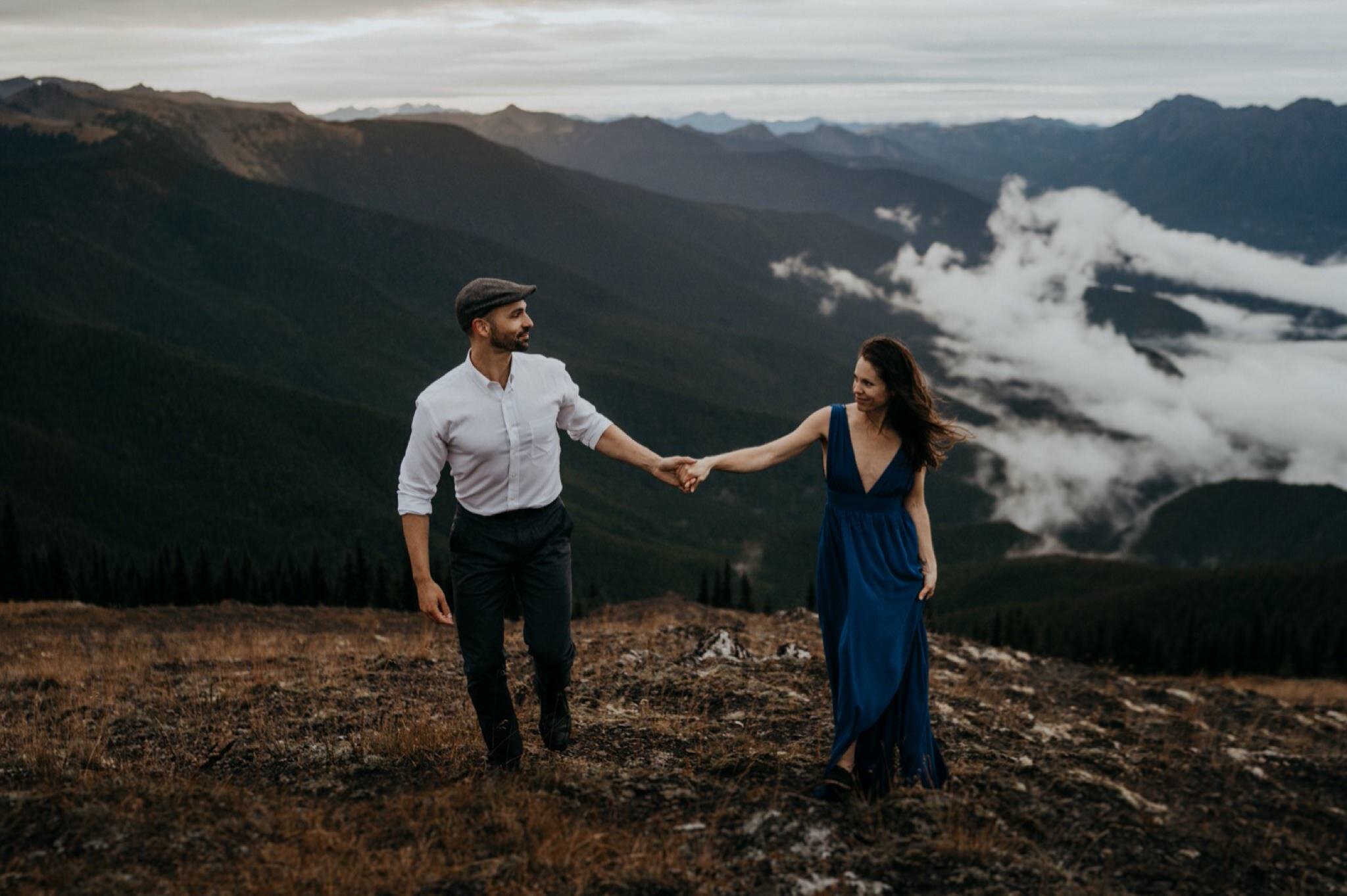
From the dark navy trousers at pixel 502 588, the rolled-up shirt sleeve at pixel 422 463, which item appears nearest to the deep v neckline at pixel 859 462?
the dark navy trousers at pixel 502 588

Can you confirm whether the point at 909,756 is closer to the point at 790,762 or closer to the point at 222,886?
the point at 790,762

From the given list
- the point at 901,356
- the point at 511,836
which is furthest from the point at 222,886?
the point at 901,356

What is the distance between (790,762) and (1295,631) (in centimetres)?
11658

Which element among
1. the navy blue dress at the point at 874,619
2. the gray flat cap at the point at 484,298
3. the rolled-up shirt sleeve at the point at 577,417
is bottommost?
the navy blue dress at the point at 874,619

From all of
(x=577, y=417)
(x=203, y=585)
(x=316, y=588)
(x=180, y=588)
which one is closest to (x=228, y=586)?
(x=203, y=585)

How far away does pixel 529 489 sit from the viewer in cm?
749

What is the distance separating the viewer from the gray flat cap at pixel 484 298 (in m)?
7.24

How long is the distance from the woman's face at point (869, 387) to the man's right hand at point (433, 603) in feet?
10.9

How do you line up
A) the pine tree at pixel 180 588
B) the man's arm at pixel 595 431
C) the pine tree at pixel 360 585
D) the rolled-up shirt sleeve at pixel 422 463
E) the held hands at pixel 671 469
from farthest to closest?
1. the pine tree at pixel 180 588
2. the pine tree at pixel 360 585
3. the held hands at pixel 671 469
4. the man's arm at pixel 595 431
5. the rolled-up shirt sleeve at pixel 422 463

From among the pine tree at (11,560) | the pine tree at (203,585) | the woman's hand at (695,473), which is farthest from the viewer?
the pine tree at (11,560)

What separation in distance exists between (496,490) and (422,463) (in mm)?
548

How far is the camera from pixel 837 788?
25.4ft

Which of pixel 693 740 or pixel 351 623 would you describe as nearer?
pixel 693 740

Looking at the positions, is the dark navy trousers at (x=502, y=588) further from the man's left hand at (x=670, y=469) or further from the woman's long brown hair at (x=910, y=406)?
the woman's long brown hair at (x=910, y=406)
